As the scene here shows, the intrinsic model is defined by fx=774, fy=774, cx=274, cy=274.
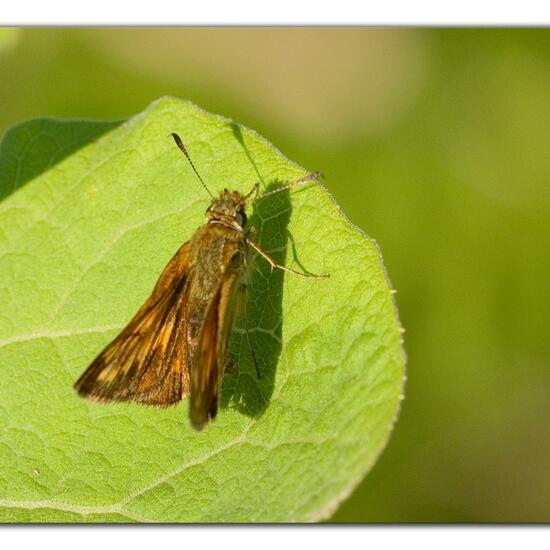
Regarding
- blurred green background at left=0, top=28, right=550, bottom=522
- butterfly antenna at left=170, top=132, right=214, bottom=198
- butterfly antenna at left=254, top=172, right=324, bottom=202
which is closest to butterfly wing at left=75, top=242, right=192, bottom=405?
butterfly antenna at left=170, top=132, right=214, bottom=198

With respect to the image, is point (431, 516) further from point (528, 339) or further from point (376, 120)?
point (376, 120)

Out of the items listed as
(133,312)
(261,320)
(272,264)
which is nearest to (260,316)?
(261,320)

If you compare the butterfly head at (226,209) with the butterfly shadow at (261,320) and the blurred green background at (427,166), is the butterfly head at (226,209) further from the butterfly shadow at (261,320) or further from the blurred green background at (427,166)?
the blurred green background at (427,166)

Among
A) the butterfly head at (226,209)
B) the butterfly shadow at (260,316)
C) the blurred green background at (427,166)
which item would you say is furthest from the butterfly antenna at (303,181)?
the blurred green background at (427,166)

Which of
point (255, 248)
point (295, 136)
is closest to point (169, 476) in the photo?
point (255, 248)

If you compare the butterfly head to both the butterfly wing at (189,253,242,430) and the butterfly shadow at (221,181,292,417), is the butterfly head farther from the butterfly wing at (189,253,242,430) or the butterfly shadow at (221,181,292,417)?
the butterfly wing at (189,253,242,430)
